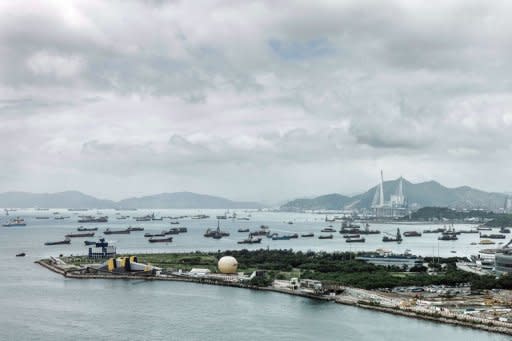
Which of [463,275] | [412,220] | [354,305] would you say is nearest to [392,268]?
[463,275]

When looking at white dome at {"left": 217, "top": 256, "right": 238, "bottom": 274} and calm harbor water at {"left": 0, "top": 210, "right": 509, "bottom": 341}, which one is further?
white dome at {"left": 217, "top": 256, "right": 238, "bottom": 274}

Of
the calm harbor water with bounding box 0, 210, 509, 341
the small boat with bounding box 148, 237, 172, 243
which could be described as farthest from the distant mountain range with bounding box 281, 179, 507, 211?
the calm harbor water with bounding box 0, 210, 509, 341

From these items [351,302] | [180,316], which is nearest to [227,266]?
[351,302]

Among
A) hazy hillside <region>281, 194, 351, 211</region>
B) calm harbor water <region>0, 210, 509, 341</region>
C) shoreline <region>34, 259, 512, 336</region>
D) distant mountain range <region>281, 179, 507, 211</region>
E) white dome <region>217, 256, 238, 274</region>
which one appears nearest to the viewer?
shoreline <region>34, 259, 512, 336</region>

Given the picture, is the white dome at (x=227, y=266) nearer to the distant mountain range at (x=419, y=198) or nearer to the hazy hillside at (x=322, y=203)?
the distant mountain range at (x=419, y=198)

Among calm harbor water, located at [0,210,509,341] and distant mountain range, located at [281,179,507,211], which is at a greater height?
distant mountain range, located at [281,179,507,211]

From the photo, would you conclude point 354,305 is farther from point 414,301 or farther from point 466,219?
point 466,219

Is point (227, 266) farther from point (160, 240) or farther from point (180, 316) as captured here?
point (160, 240)

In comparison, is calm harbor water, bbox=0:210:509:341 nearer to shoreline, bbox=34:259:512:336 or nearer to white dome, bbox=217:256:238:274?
shoreline, bbox=34:259:512:336

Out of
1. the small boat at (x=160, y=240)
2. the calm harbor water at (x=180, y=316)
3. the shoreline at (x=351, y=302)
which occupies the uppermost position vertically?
the small boat at (x=160, y=240)

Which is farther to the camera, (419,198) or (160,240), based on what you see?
(419,198)

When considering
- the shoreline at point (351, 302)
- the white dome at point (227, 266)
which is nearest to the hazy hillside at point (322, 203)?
the shoreline at point (351, 302)

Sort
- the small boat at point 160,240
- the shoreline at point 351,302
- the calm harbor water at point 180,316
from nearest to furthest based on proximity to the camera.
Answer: the shoreline at point 351,302 < the calm harbor water at point 180,316 < the small boat at point 160,240
